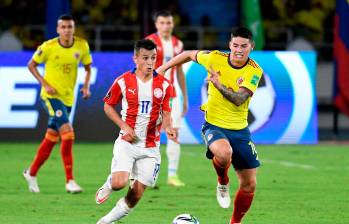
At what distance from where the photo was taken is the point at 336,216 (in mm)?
11305

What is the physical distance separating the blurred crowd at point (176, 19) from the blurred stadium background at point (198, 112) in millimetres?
24

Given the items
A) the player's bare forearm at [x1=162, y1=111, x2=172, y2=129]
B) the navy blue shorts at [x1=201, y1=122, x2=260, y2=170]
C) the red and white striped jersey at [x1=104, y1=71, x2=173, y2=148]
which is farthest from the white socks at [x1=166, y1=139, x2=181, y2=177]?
the player's bare forearm at [x1=162, y1=111, x2=172, y2=129]

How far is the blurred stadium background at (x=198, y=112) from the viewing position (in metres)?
12.1

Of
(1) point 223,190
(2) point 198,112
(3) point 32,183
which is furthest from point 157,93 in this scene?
(2) point 198,112

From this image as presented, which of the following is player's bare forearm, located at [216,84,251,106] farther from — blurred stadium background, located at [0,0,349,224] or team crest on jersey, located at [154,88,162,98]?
blurred stadium background, located at [0,0,349,224]

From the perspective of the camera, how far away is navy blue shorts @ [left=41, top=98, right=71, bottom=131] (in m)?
13.3

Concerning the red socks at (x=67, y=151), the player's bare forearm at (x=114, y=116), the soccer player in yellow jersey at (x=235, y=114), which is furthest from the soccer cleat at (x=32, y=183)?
the player's bare forearm at (x=114, y=116)

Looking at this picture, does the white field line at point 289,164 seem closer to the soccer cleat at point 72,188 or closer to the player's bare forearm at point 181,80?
the player's bare forearm at point 181,80

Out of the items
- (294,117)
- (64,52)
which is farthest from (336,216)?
(294,117)

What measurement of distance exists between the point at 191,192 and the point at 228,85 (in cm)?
327

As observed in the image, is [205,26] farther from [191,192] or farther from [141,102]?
[141,102]

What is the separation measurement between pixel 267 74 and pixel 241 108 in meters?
9.69

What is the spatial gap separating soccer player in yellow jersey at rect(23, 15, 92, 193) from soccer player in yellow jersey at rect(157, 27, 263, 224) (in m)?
3.04

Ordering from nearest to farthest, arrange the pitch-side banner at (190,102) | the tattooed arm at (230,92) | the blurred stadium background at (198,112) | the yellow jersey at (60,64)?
the tattooed arm at (230,92)
the blurred stadium background at (198,112)
the yellow jersey at (60,64)
the pitch-side banner at (190,102)
